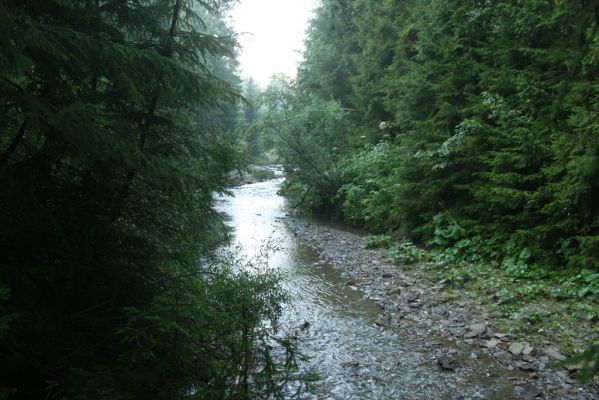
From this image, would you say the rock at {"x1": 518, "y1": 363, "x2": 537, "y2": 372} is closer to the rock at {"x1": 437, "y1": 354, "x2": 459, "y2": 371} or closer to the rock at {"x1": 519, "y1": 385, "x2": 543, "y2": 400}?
the rock at {"x1": 519, "y1": 385, "x2": 543, "y2": 400}

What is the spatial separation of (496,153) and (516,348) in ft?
15.1

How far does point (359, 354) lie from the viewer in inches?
237

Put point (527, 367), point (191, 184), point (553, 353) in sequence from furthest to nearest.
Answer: point (553, 353) → point (527, 367) → point (191, 184)

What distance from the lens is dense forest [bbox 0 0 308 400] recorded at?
3.08m

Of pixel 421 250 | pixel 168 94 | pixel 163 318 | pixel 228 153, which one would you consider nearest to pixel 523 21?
pixel 421 250

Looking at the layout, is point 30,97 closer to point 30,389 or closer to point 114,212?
point 114,212

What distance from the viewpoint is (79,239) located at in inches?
157

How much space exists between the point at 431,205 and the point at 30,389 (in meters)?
10.1

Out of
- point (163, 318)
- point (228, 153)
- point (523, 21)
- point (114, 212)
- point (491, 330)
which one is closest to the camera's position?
point (163, 318)

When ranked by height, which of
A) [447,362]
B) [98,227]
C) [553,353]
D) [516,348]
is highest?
[98,227]

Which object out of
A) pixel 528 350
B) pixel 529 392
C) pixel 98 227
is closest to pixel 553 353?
pixel 528 350

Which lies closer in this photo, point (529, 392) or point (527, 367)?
point (529, 392)

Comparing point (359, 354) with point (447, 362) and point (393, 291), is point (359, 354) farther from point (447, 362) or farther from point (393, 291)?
point (393, 291)

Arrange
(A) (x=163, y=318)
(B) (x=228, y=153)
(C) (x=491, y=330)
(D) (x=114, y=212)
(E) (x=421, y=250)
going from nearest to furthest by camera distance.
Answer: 1. (A) (x=163, y=318)
2. (D) (x=114, y=212)
3. (B) (x=228, y=153)
4. (C) (x=491, y=330)
5. (E) (x=421, y=250)
